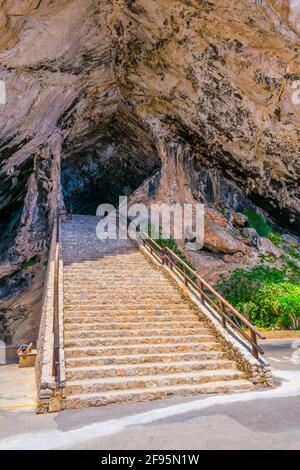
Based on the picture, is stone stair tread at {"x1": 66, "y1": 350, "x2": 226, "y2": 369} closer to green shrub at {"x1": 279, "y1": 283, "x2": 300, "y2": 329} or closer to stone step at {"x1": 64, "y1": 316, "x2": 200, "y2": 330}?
stone step at {"x1": 64, "y1": 316, "x2": 200, "y2": 330}

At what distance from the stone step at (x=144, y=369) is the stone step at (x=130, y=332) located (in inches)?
39.5

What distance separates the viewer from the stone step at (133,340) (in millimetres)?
6902

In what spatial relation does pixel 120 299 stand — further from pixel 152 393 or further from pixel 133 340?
pixel 152 393

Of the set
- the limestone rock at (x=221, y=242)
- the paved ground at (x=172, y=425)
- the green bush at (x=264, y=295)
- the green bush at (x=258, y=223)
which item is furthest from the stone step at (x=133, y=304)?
the green bush at (x=258, y=223)

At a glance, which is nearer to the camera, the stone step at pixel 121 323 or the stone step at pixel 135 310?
the stone step at pixel 121 323

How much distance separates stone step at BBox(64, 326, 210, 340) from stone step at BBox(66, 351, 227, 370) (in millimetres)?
644

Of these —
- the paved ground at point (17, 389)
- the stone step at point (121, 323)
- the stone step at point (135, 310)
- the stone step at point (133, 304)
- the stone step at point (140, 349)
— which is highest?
the stone step at point (133, 304)

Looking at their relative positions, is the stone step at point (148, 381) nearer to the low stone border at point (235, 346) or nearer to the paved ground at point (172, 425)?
the low stone border at point (235, 346)

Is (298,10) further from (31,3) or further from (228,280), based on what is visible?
(228,280)

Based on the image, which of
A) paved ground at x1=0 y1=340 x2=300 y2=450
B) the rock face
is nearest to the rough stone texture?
paved ground at x1=0 y1=340 x2=300 y2=450

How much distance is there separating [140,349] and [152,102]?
12230 mm

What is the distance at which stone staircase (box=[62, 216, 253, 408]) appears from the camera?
5.73 metres

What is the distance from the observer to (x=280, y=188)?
1670 cm

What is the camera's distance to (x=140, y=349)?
6895 millimetres
